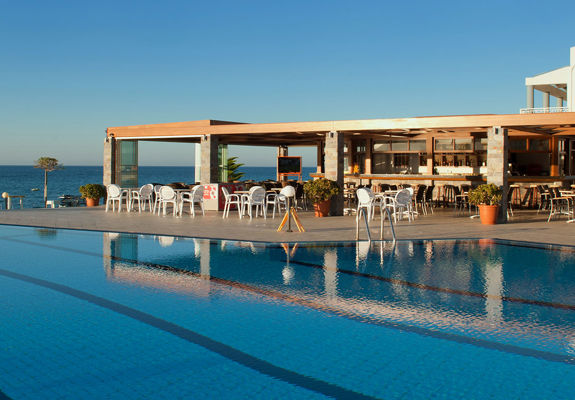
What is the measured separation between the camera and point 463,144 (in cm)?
2111

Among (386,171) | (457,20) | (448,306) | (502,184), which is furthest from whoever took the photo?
(457,20)

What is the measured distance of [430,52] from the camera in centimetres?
2794

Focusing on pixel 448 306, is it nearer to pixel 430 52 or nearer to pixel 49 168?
pixel 430 52

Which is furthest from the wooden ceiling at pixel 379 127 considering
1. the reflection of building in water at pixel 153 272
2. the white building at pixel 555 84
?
the white building at pixel 555 84

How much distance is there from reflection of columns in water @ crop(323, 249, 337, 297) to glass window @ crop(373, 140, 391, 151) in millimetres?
14003

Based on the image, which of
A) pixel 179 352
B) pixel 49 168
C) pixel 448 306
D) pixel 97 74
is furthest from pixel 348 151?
pixel 49 168

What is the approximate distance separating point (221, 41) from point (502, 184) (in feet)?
62.5

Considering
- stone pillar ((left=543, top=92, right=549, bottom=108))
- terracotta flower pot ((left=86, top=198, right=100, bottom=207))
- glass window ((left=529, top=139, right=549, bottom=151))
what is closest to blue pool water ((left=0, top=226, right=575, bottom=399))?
terracotta flower pot ((left=86, top=198, right=100, bottom=207))

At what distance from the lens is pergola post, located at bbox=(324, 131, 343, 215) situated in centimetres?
1546

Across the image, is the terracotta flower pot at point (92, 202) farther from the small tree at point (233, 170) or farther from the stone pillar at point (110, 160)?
the small tree at point (233, 170)

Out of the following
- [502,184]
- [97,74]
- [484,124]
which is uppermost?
[97,74]

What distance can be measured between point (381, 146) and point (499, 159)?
364 inches

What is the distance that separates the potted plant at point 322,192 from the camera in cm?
1488

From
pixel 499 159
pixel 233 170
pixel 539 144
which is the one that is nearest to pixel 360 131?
pixel 499 159
